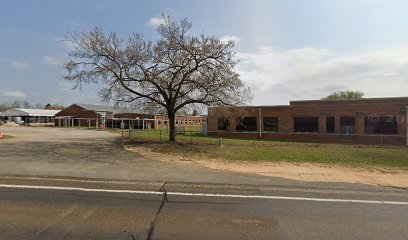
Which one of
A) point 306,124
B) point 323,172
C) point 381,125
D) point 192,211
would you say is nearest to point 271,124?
point 306,124

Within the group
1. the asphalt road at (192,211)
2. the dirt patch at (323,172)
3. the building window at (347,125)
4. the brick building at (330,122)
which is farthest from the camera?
the building window at (347,125)

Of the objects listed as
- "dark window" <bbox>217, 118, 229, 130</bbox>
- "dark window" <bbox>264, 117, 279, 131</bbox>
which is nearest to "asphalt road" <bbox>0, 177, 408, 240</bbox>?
"dark window" <bbox>264, 117, 279, 131</bbox>

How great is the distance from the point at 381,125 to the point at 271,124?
11.1 meters

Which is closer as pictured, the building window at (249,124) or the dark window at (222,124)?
the building window at (249,124)

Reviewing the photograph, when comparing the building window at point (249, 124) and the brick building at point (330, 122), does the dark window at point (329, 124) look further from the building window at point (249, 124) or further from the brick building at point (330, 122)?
the building window at point (249, 124)

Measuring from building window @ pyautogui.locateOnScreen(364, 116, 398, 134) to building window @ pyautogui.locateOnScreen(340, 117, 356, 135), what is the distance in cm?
112

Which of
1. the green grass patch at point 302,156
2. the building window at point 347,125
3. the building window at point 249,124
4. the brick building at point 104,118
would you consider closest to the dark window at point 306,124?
the building window at point 347,125

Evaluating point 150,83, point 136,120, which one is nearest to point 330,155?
point 150,83

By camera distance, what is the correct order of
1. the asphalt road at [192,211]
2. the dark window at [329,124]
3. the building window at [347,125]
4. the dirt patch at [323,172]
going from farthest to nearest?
the dark window at [329,124], the building window at [347,125], the dirt patch at [323,172], the asphalt road at [192,211]

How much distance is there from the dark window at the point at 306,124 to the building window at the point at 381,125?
16.1ft

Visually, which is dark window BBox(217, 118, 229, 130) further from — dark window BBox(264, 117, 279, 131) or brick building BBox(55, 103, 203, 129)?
brick building BBox(55, 103, 203, 129)

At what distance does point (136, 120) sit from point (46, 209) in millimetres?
61565

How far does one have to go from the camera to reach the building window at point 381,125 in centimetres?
3419

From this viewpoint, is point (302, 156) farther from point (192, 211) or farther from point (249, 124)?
point (249, 124)
